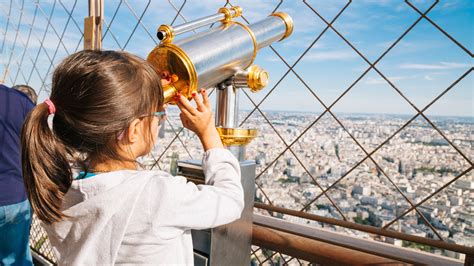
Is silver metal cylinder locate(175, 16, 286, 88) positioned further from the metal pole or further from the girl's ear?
the metal pole

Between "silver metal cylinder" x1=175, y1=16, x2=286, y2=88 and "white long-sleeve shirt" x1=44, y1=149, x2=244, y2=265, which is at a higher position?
"silver metal cylinder" x1=175, y1=16, x2=286, y2=88

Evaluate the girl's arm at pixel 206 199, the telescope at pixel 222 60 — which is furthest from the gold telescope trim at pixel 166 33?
the girl's arm at pixel 206 199

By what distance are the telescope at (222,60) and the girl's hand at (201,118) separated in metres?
0.02

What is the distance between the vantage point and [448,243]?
74 centimetres

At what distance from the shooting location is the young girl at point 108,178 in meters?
0.52

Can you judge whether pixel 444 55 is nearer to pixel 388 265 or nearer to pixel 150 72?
pixel 388 265

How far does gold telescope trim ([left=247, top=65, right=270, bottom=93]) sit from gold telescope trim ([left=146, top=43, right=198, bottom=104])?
13 centimetres

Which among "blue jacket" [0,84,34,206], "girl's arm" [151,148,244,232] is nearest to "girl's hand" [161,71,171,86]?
"girl's arm" [151,148,244,232]

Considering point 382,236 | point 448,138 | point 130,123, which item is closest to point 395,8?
point 448,138

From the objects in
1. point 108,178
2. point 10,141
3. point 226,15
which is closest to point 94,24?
point 10,141

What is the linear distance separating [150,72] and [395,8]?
2.05 ft

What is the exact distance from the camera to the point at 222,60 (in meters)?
0.67

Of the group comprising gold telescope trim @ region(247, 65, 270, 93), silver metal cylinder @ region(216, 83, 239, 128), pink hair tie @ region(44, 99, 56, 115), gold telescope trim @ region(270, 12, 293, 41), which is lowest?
pink hair tie @ region(44, 99, 56, 115)

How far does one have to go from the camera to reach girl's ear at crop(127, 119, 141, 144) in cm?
57
